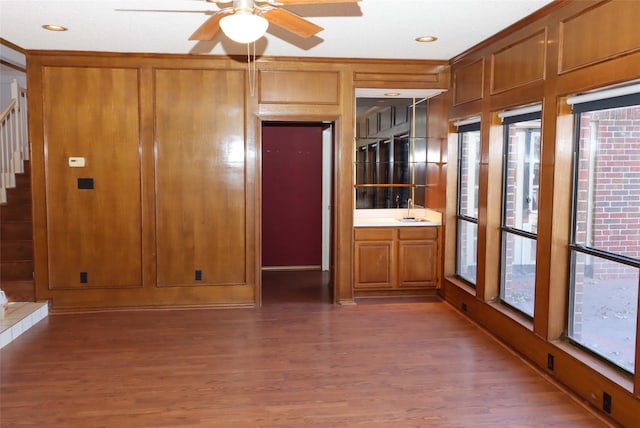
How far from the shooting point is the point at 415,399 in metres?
3.40

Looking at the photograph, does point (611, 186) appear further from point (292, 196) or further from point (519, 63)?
point (292, 196)

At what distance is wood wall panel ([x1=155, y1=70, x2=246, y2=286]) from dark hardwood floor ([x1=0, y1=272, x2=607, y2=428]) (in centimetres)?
56

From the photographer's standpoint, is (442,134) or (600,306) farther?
(442,134)

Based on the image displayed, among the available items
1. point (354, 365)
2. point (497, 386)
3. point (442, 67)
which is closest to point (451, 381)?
point (497, 386)

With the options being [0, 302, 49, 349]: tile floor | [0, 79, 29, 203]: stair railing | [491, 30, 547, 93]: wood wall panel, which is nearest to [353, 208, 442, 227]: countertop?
[491, 30, 547, 93]: wood wall panel

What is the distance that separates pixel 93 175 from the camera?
5.34 metres

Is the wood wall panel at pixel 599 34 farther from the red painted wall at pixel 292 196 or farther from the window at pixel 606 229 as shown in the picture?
the red painted wall at pixel 292 196

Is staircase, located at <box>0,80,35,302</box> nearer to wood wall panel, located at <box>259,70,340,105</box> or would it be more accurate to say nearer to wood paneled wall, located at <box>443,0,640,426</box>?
wood wall panel, located at <box>259,70,340,105</box>

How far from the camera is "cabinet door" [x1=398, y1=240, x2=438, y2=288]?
5906 millimetres

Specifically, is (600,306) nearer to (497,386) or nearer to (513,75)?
(497,386)

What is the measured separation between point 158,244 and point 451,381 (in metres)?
3.26

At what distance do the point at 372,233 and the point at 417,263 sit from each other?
2.07 ft

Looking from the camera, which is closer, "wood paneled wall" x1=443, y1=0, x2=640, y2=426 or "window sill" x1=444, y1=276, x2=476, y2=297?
"wood paneled wall" x1=443, y1=0, x2=640, y2=426

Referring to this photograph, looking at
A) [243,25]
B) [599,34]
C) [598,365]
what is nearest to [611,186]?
[599,34]
